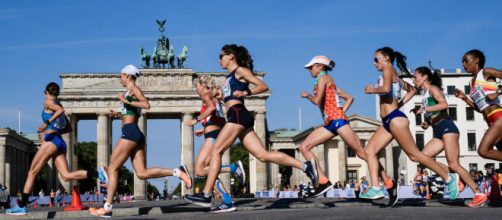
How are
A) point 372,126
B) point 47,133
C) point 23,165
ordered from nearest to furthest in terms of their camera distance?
point 47,133 → point 372,126 → point 23,165

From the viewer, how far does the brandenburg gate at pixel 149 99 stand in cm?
7525

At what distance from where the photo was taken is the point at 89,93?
249 ft

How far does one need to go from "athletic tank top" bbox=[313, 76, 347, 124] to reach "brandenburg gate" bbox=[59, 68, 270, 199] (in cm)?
6170

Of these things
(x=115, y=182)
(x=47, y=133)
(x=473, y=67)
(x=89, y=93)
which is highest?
(x=89, y=93)

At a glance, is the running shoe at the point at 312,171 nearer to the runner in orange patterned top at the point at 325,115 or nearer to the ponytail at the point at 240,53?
the runner in orange patterned top at the point at 325,115

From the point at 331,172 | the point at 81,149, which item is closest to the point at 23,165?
the point at 81,149

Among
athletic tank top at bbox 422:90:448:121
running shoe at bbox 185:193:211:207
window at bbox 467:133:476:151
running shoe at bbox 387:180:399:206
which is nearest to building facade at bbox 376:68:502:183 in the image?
window at bbox 467:133:476:151

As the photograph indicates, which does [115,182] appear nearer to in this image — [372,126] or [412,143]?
[412,143]

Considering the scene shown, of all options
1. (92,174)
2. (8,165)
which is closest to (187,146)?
(8,165)

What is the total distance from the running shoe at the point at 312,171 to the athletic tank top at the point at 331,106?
78 centimetres

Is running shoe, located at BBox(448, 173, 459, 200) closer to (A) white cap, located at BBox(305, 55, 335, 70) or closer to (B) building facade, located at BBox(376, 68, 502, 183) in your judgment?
(A) white cap, located at BBox(305, 55, 335, 70)

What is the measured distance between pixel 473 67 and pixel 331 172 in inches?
3075

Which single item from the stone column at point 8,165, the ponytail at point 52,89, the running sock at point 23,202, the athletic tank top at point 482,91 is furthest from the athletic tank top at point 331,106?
the stone column at point 8,165

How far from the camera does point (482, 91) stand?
1261 centimetres
